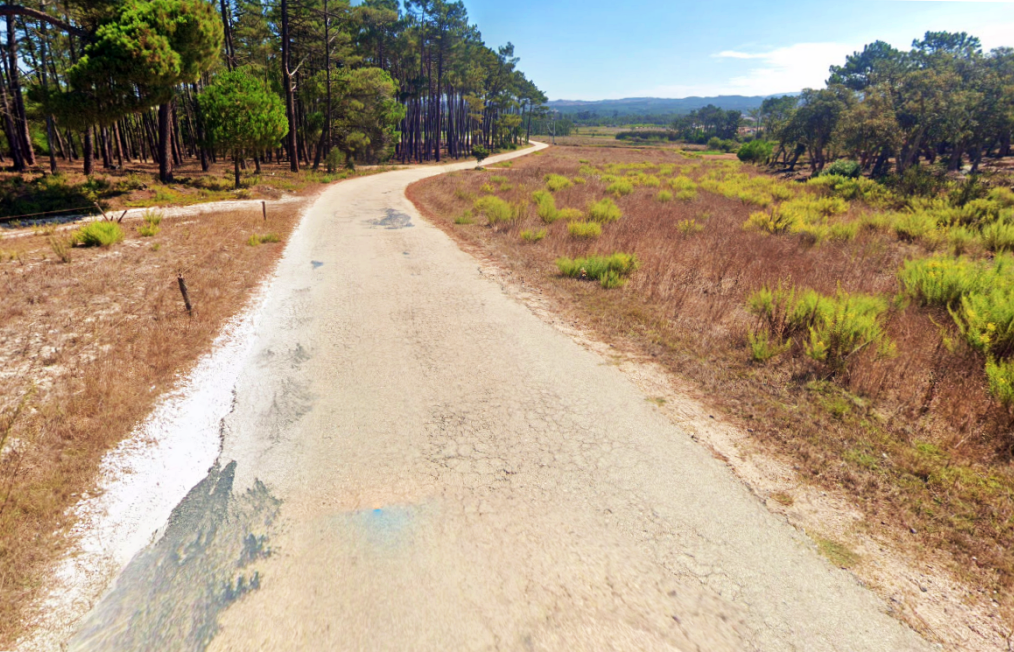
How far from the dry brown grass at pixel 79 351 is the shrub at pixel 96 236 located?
29 centimetres

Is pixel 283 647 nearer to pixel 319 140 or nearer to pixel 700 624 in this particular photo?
pixel 700 624

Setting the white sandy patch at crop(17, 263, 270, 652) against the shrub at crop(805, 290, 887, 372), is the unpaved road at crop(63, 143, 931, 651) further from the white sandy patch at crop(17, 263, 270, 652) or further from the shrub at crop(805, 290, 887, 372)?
the shrub at crop(805, 290, 887, 372)

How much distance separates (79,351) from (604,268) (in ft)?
28.9

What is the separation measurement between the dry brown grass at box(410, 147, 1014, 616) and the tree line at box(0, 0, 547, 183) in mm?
18073

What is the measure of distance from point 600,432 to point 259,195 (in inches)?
936

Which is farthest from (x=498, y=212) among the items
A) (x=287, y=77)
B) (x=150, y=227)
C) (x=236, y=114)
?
(x=287, y=77)

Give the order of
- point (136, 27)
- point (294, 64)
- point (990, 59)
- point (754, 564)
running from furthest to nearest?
point (990, 59) < point (294, 64) < point (136, 27) < point (754, 564)

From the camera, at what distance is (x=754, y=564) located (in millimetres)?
2943

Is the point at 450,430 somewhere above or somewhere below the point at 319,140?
below

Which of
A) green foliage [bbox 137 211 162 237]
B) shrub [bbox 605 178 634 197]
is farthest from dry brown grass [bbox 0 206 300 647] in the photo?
shrub [bbox 605 178 634 197]

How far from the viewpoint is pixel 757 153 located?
55281 mm

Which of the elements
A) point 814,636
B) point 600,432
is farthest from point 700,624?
point 600,432

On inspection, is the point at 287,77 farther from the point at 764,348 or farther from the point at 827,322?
the point at 827,322

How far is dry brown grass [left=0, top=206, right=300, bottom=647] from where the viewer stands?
3207mm
